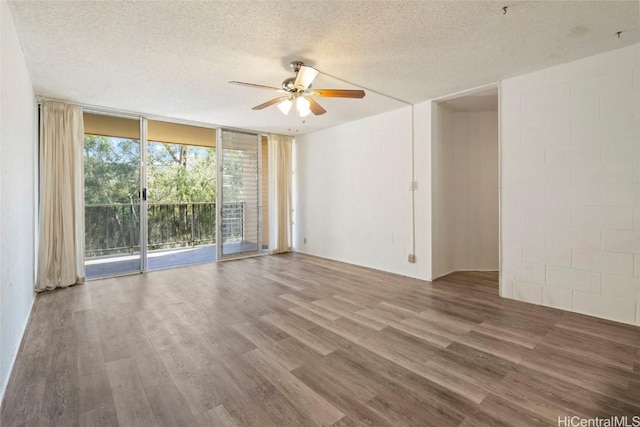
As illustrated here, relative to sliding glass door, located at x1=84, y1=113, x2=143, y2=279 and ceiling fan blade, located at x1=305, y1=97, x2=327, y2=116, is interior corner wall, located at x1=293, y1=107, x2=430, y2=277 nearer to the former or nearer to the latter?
ceiling fan blade, located at x1=305, y1=97, x2=327, y2=116

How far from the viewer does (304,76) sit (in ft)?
8.79

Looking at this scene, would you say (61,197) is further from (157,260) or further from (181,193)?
(181,193)

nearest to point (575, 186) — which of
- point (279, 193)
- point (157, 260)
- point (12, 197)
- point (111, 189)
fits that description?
point (279, 193)

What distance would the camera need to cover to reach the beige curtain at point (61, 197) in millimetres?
3721

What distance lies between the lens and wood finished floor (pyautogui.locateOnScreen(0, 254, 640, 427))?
1.57m

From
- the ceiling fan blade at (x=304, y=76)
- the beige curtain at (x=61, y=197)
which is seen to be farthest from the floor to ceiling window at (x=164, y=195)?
the ceiling fan blade at (x=304, y=76)

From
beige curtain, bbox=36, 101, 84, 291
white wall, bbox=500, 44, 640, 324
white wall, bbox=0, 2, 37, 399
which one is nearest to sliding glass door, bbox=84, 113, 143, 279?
beige curtain, bbox=36, 101, 84, 291

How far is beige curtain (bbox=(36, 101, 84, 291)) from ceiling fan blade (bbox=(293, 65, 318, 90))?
3301mm

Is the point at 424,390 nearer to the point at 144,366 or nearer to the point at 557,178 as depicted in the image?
the point at 144,366

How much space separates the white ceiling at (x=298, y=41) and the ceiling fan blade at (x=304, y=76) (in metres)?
0.16

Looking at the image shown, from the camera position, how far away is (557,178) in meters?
2.96

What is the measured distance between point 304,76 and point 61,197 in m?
3.61

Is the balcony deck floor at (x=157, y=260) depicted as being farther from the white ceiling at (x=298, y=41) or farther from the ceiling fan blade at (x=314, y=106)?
Result: the ceiling fan blade at (x=314, y=106)

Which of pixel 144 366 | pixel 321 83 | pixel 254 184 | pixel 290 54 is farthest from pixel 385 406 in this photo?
pixel 254 184
